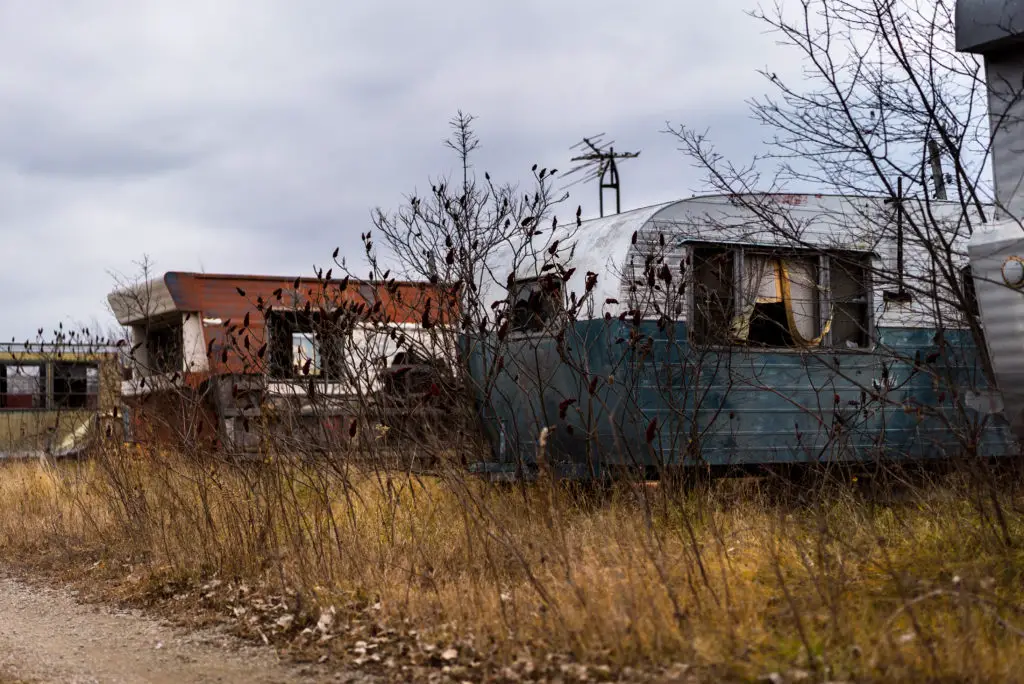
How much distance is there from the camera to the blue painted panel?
8594 mm

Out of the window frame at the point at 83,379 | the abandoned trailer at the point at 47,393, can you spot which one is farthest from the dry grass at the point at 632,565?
the window frame at the point at 83,379

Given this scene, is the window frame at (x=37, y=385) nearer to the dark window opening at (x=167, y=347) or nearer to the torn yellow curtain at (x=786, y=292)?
the dark window opening at (x=167, y=347)

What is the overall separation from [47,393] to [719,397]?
12.7m

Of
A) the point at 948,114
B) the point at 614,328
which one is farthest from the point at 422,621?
the point at 948,114

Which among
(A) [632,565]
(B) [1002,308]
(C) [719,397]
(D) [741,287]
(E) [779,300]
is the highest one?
(D) [741,287]

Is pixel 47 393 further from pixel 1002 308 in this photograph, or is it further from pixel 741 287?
pixel 1002 308

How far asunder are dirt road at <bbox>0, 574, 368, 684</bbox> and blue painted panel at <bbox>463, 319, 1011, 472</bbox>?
263 centimetres

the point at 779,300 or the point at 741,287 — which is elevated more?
the point at 741,287

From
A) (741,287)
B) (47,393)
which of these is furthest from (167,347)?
(741,287)

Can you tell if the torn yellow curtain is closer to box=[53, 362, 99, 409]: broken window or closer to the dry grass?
the dry grass

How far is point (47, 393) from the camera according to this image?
1833cm

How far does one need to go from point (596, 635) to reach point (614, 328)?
405 centimetres

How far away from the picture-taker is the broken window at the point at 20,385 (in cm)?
1873

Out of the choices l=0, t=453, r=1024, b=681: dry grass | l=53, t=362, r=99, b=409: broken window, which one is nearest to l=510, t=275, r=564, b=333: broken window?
l=0, t=453, r=1024, b=681: dry grass
